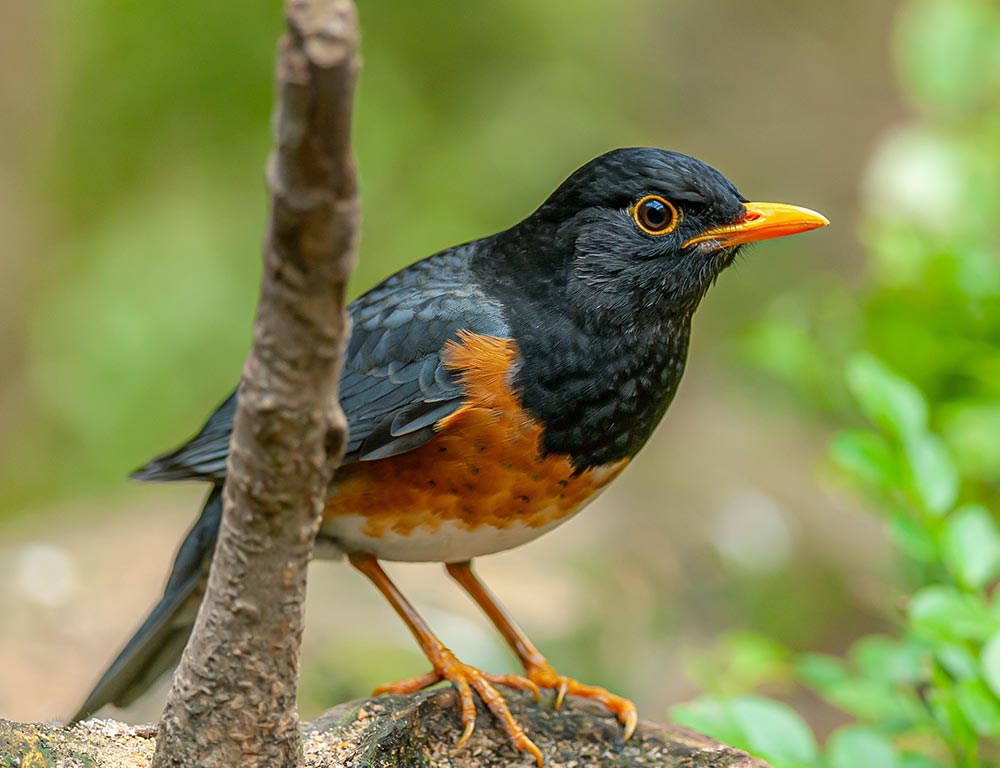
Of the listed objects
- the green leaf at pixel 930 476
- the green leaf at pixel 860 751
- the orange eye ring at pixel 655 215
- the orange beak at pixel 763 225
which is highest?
the orange eye ring at pixel 655 215

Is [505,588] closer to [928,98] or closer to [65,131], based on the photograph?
[928,98]

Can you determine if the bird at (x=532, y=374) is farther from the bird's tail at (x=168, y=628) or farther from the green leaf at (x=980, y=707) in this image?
the green leaf at (x=980, y=707)

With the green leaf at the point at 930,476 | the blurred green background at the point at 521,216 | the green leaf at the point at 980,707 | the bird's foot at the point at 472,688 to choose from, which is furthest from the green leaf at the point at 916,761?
the bird's foot at the point at 472,688

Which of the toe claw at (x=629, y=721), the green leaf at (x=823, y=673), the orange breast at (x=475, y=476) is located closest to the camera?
the toe claw at (x=629, y=721)

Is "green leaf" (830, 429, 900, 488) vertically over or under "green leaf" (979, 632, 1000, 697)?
over

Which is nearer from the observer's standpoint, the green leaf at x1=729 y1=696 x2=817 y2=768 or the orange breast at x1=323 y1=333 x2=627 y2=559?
the green leaf at x1=729 y1=696 x2=817 y2=768

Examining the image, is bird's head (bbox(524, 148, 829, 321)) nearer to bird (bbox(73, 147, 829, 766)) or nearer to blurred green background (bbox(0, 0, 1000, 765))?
bird (bbox(73, 147, 829, 766))

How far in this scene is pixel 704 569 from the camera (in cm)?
623

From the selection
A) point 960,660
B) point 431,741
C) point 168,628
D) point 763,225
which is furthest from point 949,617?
point 168,628

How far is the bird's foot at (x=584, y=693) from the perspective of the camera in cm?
294

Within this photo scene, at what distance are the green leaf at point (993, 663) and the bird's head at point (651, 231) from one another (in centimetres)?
116

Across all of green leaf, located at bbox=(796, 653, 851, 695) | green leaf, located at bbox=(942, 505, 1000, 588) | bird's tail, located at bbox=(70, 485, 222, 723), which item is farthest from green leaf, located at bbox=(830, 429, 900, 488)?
bird's tail, located at bbox=(70, 485, 222, 723)

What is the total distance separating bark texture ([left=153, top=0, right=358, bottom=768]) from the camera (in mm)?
1561

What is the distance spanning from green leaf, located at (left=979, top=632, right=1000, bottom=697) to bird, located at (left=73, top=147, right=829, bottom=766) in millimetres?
838
